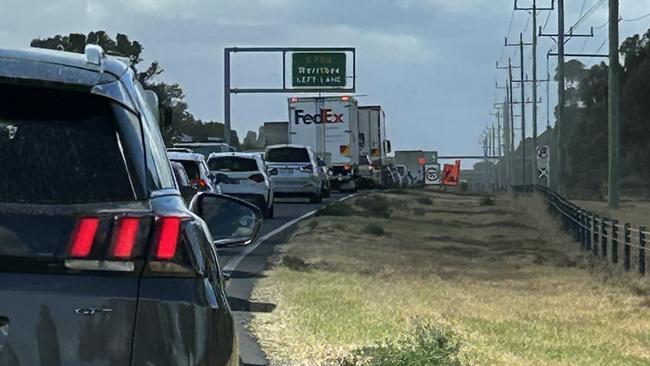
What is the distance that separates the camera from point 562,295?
48.4 ft

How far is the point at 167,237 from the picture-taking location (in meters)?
3.65

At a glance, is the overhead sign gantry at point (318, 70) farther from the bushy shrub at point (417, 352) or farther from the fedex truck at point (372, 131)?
the bushy shrub at point (417, 352)

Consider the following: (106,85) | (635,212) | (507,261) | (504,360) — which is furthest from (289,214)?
(106,85)

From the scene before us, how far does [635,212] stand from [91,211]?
38209 mm

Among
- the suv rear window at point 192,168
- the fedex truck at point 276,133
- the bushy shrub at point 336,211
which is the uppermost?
the fedex truck at point 276,133

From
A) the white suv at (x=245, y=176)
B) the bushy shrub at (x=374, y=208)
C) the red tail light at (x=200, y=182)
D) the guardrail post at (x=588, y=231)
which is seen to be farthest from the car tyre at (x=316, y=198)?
the red tail light at (x=200, y=182)

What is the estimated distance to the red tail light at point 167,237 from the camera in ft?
11.9

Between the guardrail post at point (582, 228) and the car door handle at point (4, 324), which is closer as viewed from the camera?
the car door handle at point (4, 324)

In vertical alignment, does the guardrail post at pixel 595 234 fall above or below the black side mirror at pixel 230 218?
below

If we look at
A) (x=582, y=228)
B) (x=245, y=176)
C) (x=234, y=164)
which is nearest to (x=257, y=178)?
(x=245, y=176)

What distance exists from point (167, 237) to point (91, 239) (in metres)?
0.24

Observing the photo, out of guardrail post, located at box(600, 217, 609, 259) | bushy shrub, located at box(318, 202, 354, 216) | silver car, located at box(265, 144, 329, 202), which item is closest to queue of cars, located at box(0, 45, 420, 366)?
guardrail post, located at box(600, 217, 609, 259)

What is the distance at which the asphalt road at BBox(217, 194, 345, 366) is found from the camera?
388 inches

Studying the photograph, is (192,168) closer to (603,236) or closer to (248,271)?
(248,271)
